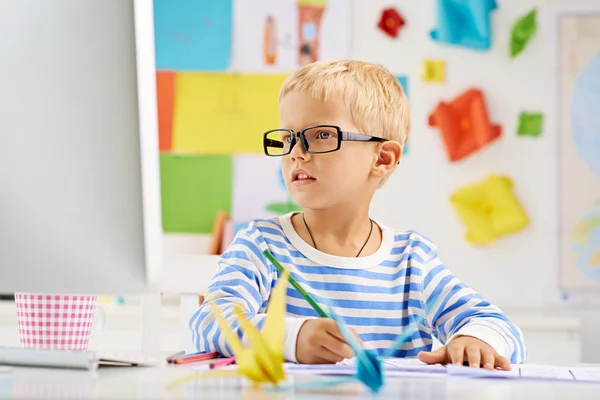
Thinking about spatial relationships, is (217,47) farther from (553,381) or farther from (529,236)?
(553,381)

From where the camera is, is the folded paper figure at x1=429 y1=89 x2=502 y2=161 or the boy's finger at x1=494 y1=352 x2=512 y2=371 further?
the folded paper figure at x1=429 y1=89 x2=502 y2=161

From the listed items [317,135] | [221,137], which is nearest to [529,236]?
[221,137]

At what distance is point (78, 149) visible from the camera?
717 mm

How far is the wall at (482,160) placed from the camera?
264 cm

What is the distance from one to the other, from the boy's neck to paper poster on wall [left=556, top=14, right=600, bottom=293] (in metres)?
1.62

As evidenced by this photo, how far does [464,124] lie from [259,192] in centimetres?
72

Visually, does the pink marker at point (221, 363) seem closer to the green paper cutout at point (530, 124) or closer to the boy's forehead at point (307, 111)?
the boy's forehead at point (307, 111)

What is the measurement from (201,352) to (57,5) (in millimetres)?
435

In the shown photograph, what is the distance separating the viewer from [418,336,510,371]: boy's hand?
0.87 meters

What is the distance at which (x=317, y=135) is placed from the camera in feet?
3.74

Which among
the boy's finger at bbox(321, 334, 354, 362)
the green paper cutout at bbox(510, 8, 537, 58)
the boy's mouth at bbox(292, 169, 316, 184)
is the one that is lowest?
the boy's finger at bbox(321, 334, 354, 362)

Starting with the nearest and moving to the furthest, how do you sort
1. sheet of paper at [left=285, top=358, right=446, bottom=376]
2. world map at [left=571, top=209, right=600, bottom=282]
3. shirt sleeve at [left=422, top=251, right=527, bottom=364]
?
sheet of paper at [left=285, top=358, right=446, bottom=376] → shirt sleeve at [left=422, top=251, right=527, bottom=364] → world map at [left=571, top=209, right=600, bottom=282]

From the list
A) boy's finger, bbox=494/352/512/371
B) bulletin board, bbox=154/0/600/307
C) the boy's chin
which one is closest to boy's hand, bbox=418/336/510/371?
boy's finger, bbox=494/352/512/371

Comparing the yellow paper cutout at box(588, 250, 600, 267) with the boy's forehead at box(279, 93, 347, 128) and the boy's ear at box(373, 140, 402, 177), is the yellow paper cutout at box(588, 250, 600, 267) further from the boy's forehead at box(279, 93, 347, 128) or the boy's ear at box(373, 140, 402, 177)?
the boy's forehead at box(279, 93, 347, 128)
